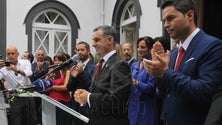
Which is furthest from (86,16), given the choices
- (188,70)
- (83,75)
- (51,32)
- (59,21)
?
(188,70)

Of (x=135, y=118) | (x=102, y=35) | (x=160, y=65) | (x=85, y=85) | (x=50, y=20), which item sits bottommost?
(x=135, y=118)

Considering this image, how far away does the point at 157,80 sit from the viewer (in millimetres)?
2334

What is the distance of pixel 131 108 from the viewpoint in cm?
380

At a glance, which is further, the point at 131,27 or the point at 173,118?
the point at 131,27

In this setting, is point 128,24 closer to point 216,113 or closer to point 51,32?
point 51,32

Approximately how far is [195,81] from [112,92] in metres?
1.08

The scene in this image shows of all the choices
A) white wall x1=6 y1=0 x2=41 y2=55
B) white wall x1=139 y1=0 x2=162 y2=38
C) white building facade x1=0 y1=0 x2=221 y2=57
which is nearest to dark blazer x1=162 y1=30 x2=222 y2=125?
white wall x1=139 y1=0 x2=162 y2=38

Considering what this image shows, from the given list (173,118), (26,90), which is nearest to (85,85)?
(26,90)

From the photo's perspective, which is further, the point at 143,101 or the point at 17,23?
the point at 17,23

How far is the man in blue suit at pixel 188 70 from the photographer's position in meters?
1.98

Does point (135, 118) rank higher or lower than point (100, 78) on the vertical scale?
lower

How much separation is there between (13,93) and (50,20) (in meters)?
8.17

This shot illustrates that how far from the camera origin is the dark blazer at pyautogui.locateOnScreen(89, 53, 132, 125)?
295 cm

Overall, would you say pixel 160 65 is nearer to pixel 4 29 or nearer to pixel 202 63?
pixel 202 63
